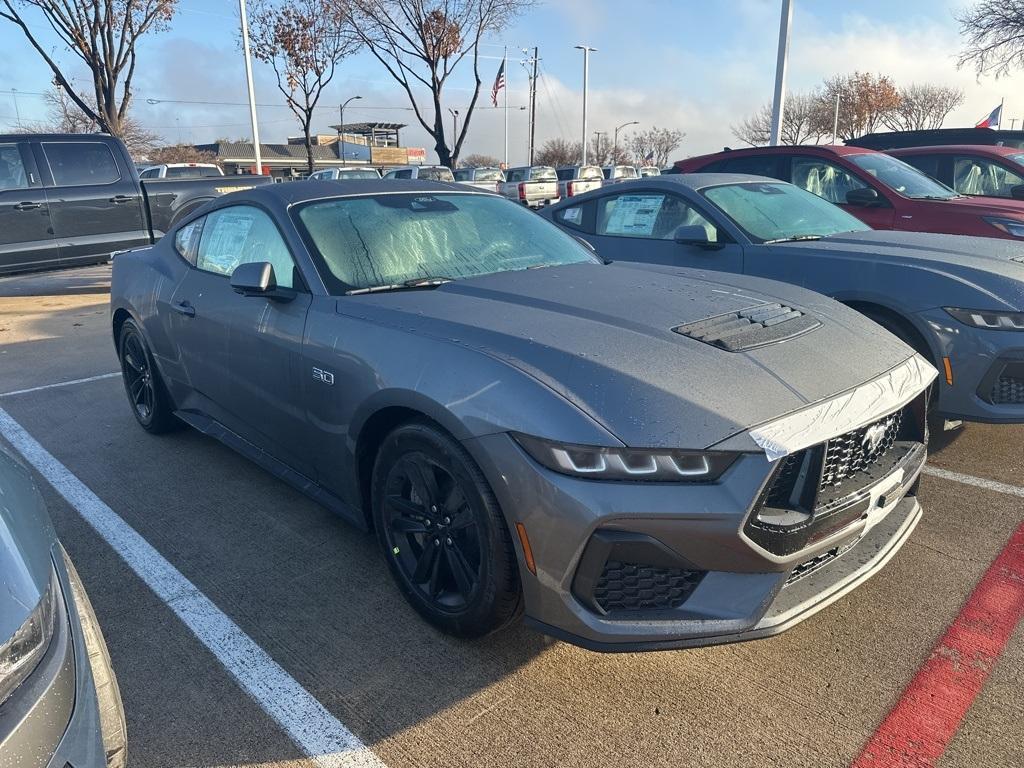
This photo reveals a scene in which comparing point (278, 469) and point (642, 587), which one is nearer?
point (642, 587)

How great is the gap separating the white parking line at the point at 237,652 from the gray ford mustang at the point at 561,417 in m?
0.50

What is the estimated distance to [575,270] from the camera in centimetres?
337

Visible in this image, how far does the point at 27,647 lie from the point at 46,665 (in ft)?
0.18

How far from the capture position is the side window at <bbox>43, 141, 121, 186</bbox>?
9156mm

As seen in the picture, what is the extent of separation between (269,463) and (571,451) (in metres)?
1.95

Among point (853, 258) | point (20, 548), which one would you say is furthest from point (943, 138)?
point (20, 548)

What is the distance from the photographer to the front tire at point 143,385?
14.7ft

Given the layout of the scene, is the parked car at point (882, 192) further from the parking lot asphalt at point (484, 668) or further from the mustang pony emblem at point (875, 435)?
the mustang pony emblem at point (875, 435)

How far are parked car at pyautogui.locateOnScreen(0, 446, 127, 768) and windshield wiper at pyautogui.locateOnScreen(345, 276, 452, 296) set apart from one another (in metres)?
1.43

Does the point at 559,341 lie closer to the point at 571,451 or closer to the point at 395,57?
the point at 571,451

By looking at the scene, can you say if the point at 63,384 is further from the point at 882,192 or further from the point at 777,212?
the point at 882,192

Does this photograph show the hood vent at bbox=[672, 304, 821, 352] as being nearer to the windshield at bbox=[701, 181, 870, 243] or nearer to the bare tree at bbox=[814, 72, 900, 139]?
the windshield at bbox=[701, 181, 870, 243]

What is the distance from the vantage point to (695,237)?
15.7 feet

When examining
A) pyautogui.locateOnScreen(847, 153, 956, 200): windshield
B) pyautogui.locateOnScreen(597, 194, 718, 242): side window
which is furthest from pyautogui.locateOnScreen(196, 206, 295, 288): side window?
pyautogui.locateOnScreen(847, 153, 956, 200): windshield
